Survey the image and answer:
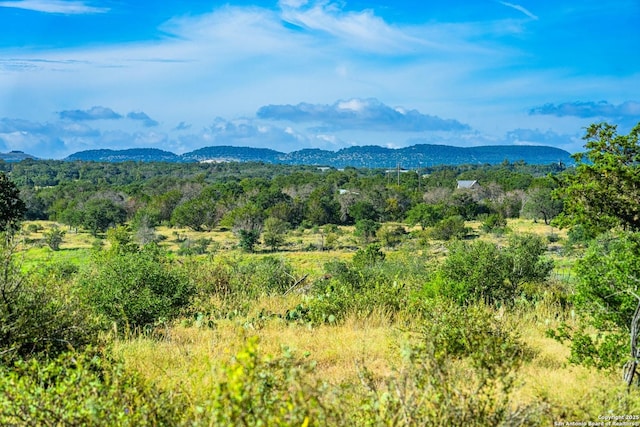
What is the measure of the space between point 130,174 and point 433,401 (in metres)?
121

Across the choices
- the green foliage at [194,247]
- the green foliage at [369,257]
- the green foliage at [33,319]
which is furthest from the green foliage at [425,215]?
the green foliage at [33,319]

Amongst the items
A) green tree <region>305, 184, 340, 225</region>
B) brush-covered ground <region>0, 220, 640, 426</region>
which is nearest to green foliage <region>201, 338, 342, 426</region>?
brush-covered ground <region>0, 220, 640, 426</region>

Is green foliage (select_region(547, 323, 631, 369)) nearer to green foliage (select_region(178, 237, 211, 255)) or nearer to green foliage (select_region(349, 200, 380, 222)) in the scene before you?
green foliage (select_region(178, 237, 211, 255))

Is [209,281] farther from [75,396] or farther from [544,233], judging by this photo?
[544,233]

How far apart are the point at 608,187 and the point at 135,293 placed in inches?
252

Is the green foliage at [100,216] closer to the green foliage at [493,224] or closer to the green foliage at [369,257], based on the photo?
the green foliage at [369,257]

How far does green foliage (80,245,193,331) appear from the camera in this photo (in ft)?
24.5

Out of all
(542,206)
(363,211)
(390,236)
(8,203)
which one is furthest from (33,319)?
(542,206)

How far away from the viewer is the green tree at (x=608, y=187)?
746 centimetres

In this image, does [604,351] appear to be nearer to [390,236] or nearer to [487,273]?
[487,273]

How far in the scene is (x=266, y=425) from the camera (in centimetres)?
258

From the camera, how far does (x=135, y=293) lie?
25.1 ft

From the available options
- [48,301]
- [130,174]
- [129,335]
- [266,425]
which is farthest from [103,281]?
[130,174]

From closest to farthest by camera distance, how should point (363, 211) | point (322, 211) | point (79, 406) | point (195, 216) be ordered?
point (79, 406), point (195, 216), point (363, 211), point (322, 211)
